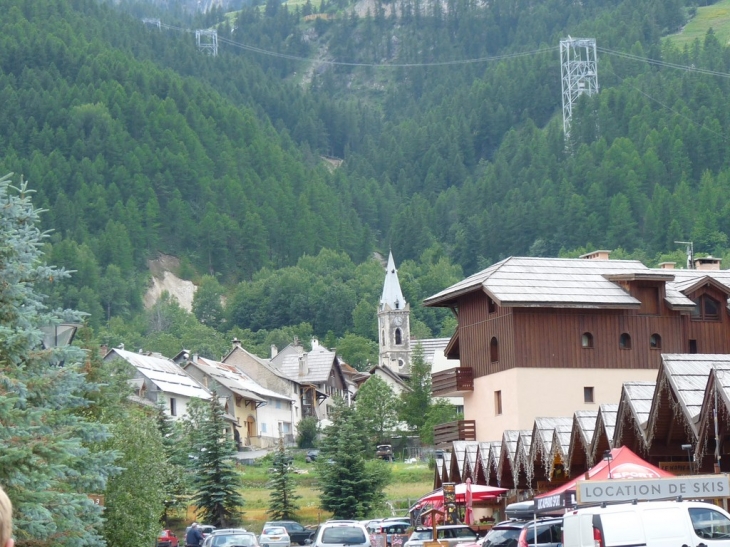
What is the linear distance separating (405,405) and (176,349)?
265 feet

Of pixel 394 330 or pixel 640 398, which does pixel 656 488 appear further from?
pixel 394 330

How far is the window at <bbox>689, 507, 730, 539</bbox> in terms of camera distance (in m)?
19.4

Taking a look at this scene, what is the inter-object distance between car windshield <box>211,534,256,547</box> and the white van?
57.0ft

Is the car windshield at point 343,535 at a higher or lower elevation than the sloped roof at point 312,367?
lower

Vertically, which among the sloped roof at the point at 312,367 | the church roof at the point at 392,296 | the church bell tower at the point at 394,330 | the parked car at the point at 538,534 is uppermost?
the church roof at the point at 392,296

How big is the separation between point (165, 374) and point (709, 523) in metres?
90.1

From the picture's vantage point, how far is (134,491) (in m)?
32.8

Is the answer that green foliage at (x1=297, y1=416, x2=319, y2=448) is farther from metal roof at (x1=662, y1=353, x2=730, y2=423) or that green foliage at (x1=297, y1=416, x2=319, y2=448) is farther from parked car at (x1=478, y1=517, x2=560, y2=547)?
metal roof at (x1=662, y1=353, x2=730, y2=423)

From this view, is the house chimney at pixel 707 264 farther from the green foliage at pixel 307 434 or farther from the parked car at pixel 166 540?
the green foliage at pixel 307 434

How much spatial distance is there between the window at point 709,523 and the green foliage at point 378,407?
7993 centimetres

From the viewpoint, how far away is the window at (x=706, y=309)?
51469mm

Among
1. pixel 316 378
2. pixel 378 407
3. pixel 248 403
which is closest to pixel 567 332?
pixel 378 407

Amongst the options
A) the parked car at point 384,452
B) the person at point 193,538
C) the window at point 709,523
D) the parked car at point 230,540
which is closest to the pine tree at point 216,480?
the person at point 193,538

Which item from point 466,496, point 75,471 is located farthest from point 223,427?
point 75,471
